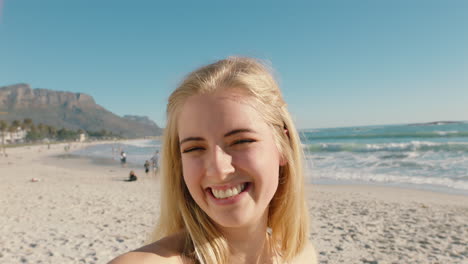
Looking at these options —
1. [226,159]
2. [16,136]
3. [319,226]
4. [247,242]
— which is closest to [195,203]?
[247,242]

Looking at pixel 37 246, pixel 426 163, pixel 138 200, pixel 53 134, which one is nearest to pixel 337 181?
pixel 426 163

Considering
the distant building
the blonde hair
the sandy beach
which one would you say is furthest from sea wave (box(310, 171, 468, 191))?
the distant building

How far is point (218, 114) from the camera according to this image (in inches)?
41.9

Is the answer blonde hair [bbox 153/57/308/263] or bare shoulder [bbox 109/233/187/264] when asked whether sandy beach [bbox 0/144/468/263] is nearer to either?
blonde hair [bbox 153/57/308/263]

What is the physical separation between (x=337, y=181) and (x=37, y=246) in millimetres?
12228

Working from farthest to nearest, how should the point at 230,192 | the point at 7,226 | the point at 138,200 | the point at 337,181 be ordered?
the point at 337,181 < the point at 138,200 < the point at 7,226 < the point at 230,192

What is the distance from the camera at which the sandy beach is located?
5.12m

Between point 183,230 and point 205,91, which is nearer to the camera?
point 205,91

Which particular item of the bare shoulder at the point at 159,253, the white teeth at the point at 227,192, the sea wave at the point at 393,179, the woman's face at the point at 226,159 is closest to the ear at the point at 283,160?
the woman's face at the point at 226,159

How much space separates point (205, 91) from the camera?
1.13 metres

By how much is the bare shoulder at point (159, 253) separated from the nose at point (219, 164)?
1.09ft

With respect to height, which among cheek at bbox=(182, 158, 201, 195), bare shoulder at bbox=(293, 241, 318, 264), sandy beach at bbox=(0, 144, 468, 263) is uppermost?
cheek at bbox=(182, 158, 201, 195)

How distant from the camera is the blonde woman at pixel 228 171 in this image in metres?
1.06

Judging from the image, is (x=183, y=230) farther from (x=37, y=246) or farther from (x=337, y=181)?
(x=337, y=181)
